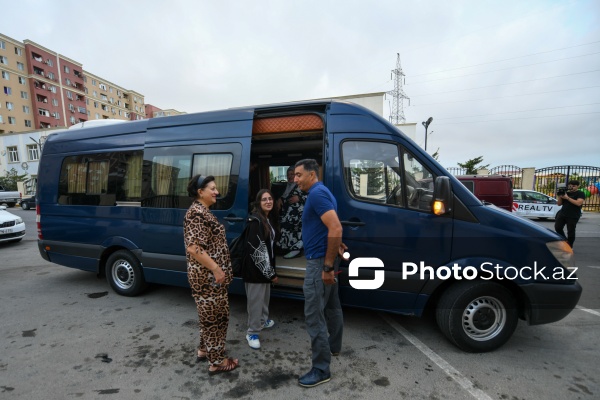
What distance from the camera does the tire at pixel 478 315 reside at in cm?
271

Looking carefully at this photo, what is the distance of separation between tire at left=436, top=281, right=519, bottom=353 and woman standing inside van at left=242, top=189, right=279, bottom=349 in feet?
6.00

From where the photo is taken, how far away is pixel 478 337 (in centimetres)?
281

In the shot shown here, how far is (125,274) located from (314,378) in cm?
341

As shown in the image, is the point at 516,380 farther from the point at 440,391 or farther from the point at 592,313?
the point at 592,313

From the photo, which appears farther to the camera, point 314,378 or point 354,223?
point 354,223

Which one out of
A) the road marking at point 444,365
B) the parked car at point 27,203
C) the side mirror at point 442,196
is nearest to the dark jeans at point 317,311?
the road marking at point 444,365

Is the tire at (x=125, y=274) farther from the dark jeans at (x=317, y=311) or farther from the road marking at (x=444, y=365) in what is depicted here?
the road marking at (x=444, y=365)

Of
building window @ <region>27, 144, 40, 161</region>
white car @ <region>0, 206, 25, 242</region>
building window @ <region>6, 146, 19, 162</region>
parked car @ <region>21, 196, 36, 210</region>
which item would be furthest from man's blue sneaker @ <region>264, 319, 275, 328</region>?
building window @ <region>6, 146, 19, 162</region>

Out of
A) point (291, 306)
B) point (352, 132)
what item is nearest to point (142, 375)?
point (291, 306)

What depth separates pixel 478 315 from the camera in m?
2.76

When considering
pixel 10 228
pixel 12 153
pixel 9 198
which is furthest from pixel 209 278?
pixel 12 153

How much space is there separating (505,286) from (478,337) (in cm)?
59

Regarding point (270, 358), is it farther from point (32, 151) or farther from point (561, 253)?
point (32, 151)

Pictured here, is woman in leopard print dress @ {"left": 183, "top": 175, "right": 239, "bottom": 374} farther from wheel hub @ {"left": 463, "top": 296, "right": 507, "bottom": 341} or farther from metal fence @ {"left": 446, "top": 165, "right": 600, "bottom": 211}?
metal fence @ {"left": 446, "top": 165, "right": 600, "bottom": 211}
